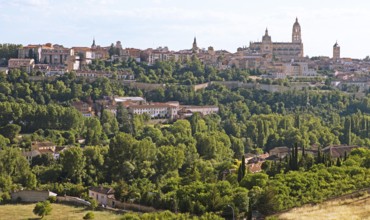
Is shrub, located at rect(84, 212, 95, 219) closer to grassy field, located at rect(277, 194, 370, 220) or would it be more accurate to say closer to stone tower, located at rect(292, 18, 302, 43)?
grassy field, located at rect(277, 194, 370, 220)

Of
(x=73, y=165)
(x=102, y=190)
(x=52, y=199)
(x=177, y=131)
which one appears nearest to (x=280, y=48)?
(x=177, y=131)

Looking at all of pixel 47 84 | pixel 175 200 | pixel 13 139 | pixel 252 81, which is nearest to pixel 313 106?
pixel 252 81

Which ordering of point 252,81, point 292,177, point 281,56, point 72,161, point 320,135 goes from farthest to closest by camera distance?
point 281,56, point 252,81, point 320,135, point 72,161, point 292,177

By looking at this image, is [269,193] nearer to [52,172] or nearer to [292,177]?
[292,177]

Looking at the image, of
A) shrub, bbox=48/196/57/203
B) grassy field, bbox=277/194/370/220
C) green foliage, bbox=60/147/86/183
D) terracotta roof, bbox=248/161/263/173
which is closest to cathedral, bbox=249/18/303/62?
terracotta roof, bbox=248/161/263/173

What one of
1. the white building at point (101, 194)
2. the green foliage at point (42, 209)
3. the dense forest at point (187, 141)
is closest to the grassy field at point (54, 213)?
the green foliage at point (42, 209)

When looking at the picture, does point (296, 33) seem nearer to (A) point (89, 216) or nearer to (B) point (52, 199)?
(B) point (52, 199)
